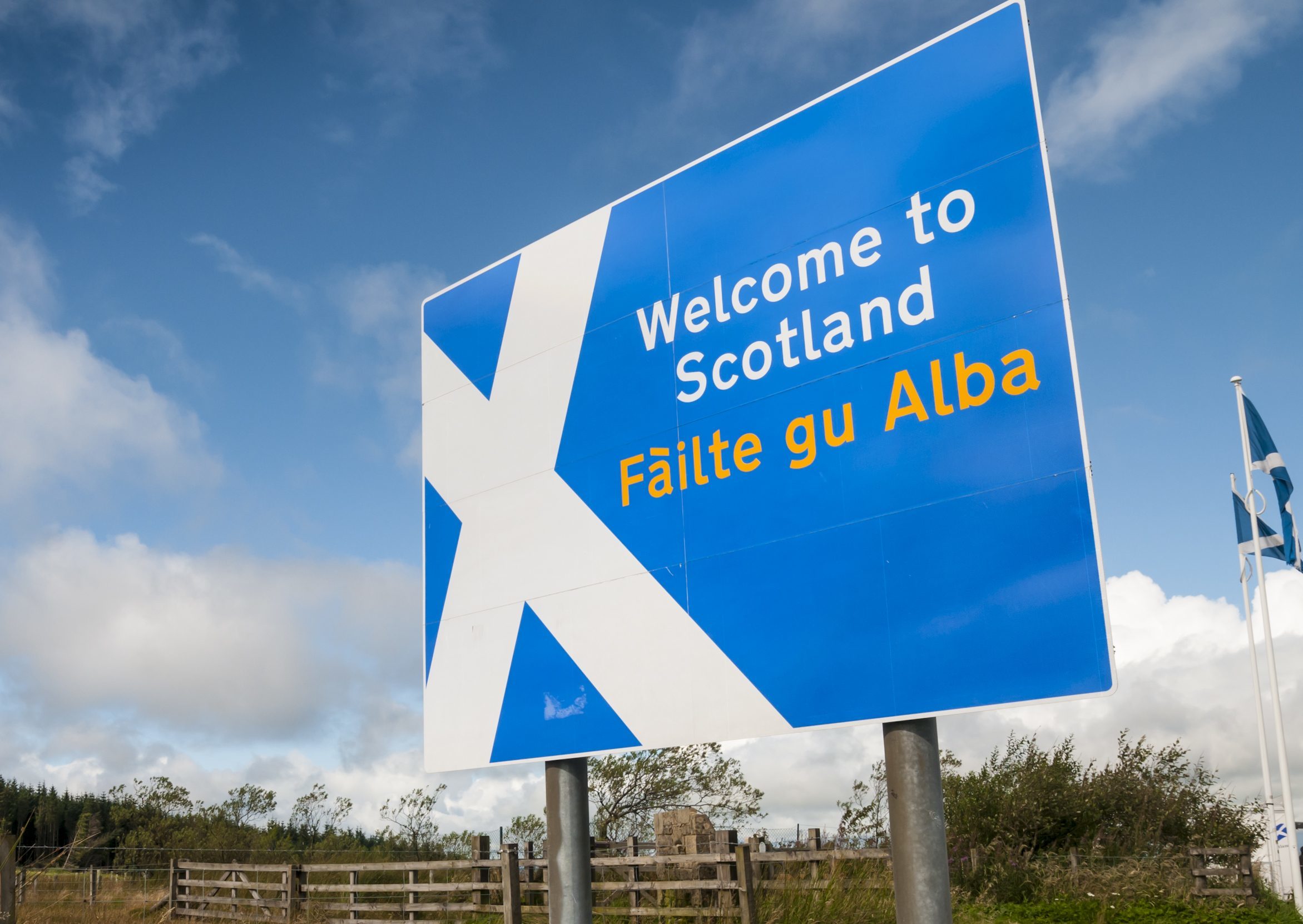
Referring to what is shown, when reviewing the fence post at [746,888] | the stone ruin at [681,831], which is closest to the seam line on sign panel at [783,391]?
the fence post at [746,888]

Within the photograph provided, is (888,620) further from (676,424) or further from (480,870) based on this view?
(480,870)

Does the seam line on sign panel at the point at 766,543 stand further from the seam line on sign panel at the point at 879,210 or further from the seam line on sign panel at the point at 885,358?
the seam line on sign panel at the point at 879,210

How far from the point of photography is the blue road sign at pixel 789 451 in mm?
4453

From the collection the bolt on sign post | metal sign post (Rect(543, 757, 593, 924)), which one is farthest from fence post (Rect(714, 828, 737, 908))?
the bolt on sign post

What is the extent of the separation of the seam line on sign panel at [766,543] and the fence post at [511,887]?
4.57 m

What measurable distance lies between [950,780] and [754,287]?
61.7ft

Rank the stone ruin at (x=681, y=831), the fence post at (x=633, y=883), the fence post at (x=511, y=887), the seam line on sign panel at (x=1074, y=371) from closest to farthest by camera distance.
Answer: the seam line on sign panel at (x=1074, y=371) < the fence post at (x=511, y=887) < the fence post at (x=633, y=883) < the stone ruin at (x=681, y=831)

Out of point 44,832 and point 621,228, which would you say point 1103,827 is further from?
point 44,832

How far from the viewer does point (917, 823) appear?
177 inches

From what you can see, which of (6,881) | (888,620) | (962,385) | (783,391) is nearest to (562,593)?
(783,391)

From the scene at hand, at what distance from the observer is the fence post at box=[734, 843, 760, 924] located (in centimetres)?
1012

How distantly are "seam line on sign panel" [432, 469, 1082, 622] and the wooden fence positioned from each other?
4.87 m

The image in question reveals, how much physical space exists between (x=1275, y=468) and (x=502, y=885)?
13003 millimetres

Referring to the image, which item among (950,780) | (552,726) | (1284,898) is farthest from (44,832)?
(552,726)
